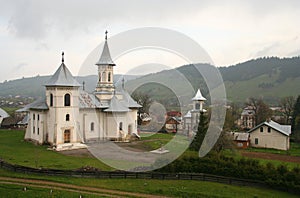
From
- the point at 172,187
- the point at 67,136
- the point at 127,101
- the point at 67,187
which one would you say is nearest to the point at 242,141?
the point at 127,101

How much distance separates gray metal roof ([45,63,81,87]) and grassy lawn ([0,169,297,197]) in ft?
54.6

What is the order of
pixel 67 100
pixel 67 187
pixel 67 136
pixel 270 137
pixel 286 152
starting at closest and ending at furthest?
1. pixel 67 187
2. pixel 67 100
3. pixel 67 136
4. pixel 286 152
5. pixel 270 137

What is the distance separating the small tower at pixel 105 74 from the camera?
43.9m

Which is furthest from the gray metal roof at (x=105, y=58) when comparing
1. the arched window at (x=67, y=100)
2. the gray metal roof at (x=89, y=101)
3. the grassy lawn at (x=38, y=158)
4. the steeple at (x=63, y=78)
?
the grassy lawn at (x=38, y=158)

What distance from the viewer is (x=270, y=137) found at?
142 ft

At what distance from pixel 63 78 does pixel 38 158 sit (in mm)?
11439

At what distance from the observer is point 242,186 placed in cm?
2047

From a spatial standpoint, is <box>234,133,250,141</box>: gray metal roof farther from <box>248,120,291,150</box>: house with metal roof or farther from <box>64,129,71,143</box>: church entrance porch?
<box>64,129,71,143</box>: church entrance porch

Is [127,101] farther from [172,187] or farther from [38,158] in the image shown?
[172,187]

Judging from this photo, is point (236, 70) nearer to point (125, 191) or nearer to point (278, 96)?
point (278, 96)

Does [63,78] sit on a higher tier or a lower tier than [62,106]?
higher

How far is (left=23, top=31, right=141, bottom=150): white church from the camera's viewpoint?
3659 cm

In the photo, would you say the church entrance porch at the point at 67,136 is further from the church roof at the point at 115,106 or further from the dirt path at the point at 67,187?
the dirt path at the point at 67,187

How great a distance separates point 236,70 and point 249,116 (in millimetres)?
129011
